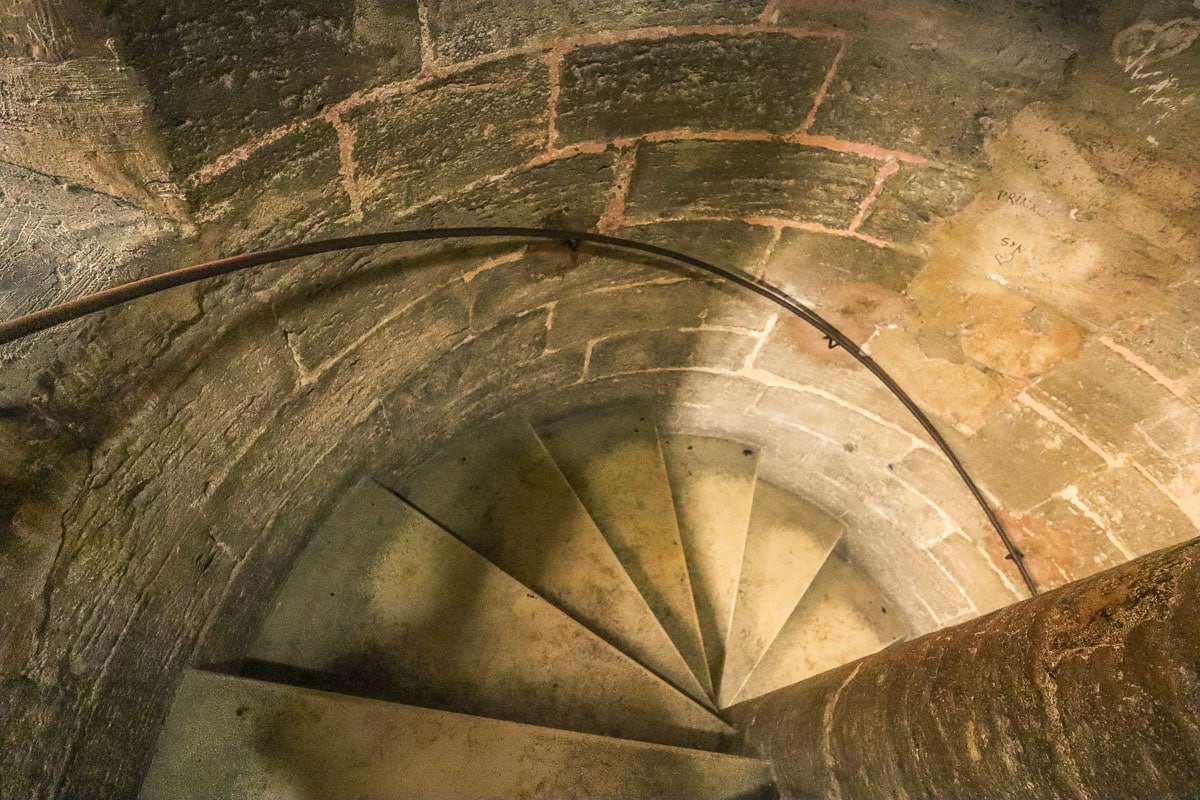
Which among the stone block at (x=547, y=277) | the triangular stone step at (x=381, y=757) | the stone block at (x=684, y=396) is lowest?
the triangular stone step at (x=381, y=757)

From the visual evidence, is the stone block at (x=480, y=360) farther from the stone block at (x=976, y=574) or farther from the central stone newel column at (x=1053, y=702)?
the stone block at (x=976, y=574)

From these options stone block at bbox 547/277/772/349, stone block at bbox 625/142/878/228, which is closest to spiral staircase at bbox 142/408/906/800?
stone block at bbox 547/277/772/349

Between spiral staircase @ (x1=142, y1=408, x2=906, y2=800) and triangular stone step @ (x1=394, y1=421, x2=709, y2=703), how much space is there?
1cm

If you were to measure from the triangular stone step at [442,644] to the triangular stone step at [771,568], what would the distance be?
988 millimetres

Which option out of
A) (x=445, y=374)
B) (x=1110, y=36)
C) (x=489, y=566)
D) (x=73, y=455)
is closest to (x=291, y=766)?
(x=489, y=566)

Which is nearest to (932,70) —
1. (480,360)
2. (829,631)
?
(480,360)

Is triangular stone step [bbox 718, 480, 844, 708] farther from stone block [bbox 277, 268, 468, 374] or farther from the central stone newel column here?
stone block [bbox 277, 268, 468, 374]

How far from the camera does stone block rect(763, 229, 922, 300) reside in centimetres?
243

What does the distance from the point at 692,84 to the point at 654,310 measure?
3.96ft

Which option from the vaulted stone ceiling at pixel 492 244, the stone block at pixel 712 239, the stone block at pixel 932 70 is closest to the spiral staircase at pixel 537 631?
the vaulted stone ceiling at pixel 492 244

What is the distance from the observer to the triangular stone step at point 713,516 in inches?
147

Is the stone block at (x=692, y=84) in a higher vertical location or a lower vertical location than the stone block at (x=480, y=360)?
higher

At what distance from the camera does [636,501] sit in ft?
12.1

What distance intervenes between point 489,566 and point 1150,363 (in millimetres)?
2700
